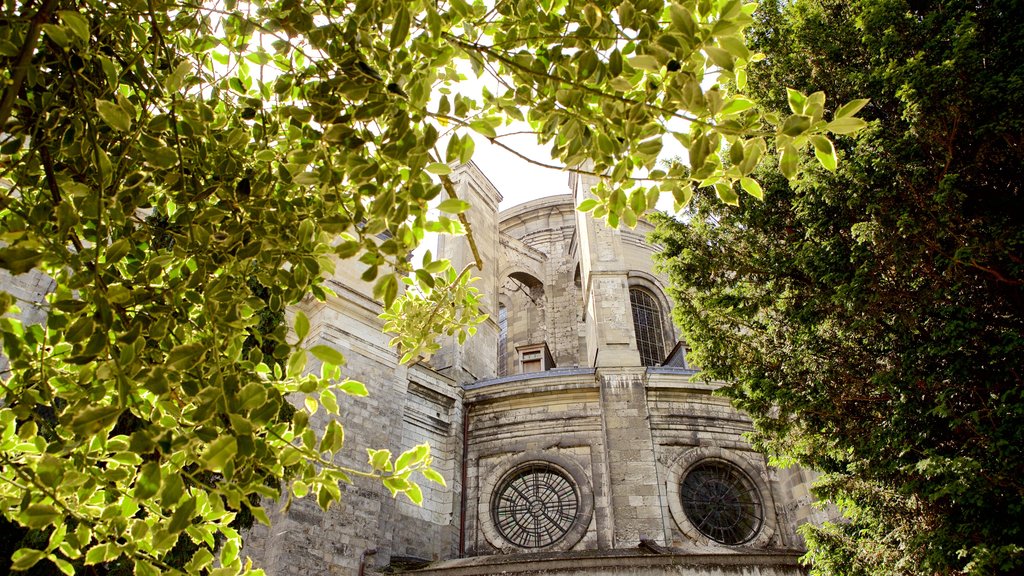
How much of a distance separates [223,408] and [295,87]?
1.54 meters

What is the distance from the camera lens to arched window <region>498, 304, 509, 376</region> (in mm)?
18688

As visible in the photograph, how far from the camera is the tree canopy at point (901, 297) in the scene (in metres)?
5.36

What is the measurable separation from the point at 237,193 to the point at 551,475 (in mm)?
10806

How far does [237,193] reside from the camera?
2.53 m

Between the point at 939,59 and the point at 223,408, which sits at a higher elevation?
the point at 939,59

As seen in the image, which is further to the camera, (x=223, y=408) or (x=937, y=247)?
(x=937, y=247)

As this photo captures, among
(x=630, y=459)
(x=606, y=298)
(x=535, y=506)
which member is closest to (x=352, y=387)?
(x=630, y=459)

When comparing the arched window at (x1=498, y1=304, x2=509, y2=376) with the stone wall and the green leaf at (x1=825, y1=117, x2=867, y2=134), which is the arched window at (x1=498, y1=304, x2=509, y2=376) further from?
the green leaf at (x1=825, y1=117, x2=867, y2=134)

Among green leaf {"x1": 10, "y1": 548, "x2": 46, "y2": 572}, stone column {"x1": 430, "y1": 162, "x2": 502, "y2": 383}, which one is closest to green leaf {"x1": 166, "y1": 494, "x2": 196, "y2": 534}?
green leaf {"x1": 10, "y1": 548, "x2": 46, "y2": 572}

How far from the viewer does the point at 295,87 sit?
109 inches

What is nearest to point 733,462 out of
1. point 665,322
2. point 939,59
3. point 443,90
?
point 665,322

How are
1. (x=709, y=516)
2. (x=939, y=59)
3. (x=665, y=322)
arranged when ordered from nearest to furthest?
(x=939, y=59)
(x=709, y=516)
(x=665, y=322)

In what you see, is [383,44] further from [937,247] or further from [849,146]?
[849,146]

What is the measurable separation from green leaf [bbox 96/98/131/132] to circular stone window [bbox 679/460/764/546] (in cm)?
1141
